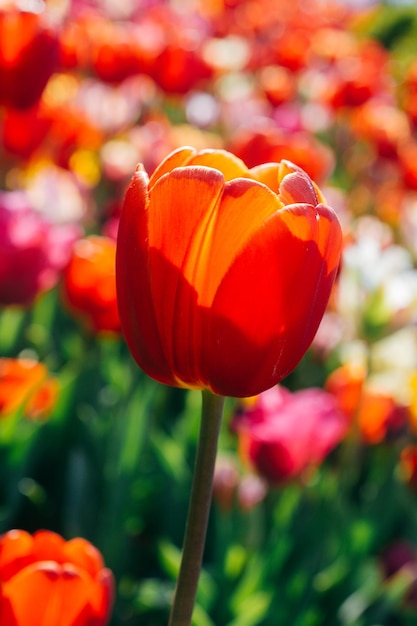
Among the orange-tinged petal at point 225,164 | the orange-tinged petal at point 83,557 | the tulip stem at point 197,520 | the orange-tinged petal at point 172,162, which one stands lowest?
the orange-tinged petal at point 83,557

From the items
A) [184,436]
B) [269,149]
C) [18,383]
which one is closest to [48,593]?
[18,383]

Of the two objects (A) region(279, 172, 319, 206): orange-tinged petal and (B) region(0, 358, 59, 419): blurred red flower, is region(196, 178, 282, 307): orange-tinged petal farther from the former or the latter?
(B) region(0, 358, 59, 419): blurred red flower

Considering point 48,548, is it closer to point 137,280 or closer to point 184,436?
point 137,280

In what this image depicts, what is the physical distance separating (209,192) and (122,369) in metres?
1.03

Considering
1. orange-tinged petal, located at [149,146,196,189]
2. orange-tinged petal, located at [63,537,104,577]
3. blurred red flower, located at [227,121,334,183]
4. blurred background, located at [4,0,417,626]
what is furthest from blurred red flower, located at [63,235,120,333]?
orange-tinged petal, located at [149,146,196,189]

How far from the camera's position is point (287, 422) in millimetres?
1101

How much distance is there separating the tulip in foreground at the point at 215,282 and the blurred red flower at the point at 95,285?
2.42ft

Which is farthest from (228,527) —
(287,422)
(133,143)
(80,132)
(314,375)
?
(80,132)

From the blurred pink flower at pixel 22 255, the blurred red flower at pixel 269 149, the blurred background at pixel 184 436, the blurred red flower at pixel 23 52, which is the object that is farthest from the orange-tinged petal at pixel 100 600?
the blurred red flower at pixel 269 149

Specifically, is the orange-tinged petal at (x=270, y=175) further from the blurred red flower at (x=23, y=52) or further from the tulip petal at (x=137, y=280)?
the blurred red flower at (x=23, y=52)

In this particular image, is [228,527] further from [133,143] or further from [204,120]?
[204,120]

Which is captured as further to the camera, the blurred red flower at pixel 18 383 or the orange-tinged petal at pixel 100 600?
the blurred red flower at pixel 18 383

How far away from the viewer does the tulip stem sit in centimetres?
46

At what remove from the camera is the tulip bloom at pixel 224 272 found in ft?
1.46
